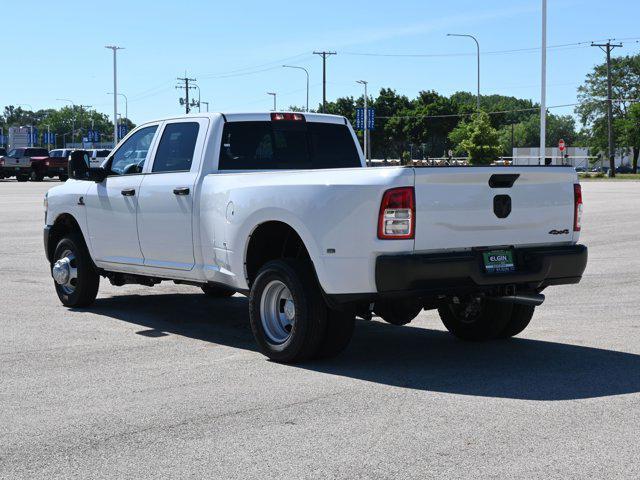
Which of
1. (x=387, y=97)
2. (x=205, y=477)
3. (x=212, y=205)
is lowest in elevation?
(x=205, y=477)

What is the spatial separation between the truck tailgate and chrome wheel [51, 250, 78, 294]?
15.7 feet

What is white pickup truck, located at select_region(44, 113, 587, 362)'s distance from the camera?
22.2ft

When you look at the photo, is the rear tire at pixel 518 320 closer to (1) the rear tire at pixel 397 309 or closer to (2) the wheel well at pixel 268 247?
(1) the rear tire at pixel 397 309

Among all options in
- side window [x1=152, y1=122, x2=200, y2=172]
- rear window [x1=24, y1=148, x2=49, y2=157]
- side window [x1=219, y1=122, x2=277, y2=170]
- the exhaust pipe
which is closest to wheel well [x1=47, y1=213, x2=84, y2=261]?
side window [x1=152, y1=122, x2=200, y2=172]

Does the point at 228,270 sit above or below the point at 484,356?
above

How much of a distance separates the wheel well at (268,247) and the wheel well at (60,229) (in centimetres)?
330

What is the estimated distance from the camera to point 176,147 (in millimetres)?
8992

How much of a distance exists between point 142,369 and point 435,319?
3.53m

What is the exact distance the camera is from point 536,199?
741 cm

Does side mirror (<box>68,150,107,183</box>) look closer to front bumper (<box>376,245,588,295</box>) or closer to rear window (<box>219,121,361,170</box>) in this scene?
rear window (<box>219,121,361,170</box>)

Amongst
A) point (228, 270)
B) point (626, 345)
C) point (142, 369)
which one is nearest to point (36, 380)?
point (142, 369)

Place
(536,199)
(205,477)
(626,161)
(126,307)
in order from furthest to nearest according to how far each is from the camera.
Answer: (626,161) < (126,307) < (536,199) < (205,477)

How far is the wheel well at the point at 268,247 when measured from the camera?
775 centimetres

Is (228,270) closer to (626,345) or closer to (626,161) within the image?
(626,345)
